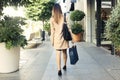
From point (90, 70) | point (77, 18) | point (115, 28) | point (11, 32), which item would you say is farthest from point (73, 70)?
point (77, 18)

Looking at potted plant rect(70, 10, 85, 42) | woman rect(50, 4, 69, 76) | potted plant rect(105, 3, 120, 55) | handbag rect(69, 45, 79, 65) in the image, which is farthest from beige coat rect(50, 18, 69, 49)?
potted plant rect(70, 10, 85, 42)

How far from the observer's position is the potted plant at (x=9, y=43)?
8797 mm

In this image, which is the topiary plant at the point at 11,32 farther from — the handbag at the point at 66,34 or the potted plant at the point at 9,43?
the handbag at the point at 66,34

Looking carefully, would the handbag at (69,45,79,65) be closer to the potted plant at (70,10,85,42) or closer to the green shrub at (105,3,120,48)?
the green shrub at (105,3,120,48)

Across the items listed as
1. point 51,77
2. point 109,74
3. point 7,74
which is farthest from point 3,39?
point 109,74

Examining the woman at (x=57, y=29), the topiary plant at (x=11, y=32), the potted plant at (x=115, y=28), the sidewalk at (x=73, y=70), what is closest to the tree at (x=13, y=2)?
the topiary plant at (x=11, y=32)

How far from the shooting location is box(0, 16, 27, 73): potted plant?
28.9 ft

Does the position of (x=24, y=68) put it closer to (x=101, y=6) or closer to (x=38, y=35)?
(x=101, y=6)

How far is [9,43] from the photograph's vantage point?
872cm

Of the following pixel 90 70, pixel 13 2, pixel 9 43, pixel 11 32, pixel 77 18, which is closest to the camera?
pixel 9 43

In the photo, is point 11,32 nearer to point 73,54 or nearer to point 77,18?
point 73,54

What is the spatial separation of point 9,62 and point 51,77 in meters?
1.47

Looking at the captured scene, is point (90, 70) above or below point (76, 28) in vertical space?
below

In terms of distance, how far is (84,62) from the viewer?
10867 mm
